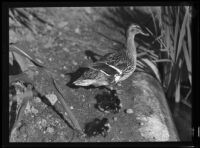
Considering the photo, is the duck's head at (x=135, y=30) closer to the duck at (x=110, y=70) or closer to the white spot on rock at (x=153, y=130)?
the duck at (x=110, y=70)

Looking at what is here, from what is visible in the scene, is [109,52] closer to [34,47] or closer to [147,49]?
[147,49]

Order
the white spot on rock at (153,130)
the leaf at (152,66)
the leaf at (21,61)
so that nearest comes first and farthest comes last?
the white spot on rock at (153,130)
the leaf at (21,61)
the leaf at (152,66)

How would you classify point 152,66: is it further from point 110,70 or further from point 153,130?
point 153,130

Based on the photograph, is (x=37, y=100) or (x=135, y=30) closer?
(x=37, y=100)

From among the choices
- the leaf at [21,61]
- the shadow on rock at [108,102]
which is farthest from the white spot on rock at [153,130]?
the leaf at [21,61]

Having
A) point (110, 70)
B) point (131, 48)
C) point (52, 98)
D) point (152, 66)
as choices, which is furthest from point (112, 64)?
point (52, 98)

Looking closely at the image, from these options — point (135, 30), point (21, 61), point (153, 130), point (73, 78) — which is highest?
point (135, 30)

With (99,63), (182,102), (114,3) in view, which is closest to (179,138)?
(182,102)
